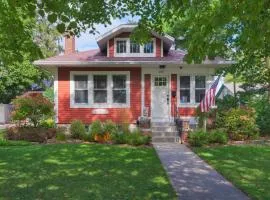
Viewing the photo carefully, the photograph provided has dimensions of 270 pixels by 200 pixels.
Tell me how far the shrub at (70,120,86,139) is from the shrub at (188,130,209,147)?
4642 mm

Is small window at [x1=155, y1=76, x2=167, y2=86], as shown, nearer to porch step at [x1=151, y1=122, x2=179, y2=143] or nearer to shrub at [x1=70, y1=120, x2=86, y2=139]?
porch step at [x1=151, y1=122, x2=179, y2=143]

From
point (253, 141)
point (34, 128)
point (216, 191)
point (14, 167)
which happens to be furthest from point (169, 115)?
point (216, 191)

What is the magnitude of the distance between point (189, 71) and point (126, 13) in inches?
478

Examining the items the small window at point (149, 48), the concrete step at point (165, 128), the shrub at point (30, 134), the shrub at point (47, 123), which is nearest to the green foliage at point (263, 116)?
the concrete step at point (165, 128)

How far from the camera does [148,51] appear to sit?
22891 millimetres

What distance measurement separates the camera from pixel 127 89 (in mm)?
22672

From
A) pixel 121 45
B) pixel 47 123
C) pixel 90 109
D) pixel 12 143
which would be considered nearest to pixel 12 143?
pixel 12 143

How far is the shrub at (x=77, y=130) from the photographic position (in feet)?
65.1

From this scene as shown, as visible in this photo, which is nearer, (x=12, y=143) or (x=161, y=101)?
(x=12, y=143)

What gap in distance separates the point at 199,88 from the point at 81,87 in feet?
18.4

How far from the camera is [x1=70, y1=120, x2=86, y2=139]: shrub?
1984 centimetres

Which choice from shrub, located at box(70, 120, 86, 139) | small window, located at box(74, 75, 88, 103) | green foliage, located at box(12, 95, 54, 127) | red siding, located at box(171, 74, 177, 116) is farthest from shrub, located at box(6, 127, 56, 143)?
red siding, located at box(171, 74, 177, 116)

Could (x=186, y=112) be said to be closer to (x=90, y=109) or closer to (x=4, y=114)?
(x=90, y=109)

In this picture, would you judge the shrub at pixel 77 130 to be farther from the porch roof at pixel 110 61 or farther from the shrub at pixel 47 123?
the porch roof at pixel 110 61
